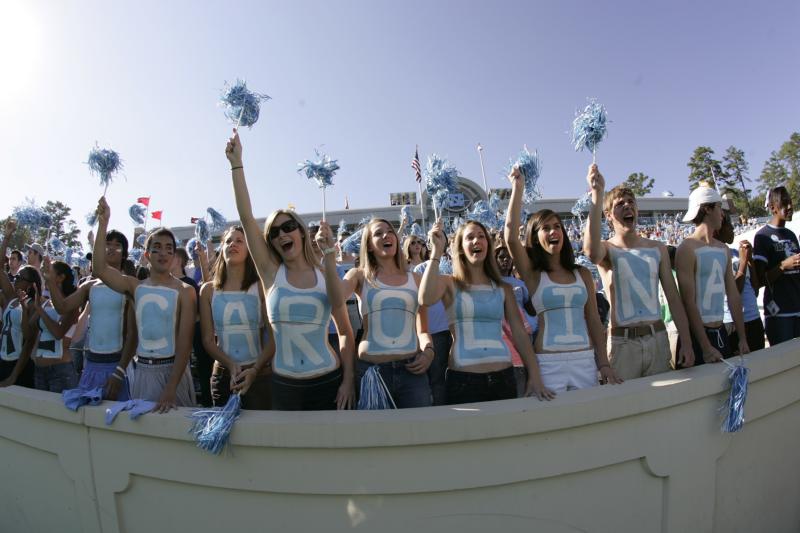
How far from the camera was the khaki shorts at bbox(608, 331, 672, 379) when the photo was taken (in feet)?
10.0

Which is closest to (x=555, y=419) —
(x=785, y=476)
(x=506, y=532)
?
(x=506, y=532)

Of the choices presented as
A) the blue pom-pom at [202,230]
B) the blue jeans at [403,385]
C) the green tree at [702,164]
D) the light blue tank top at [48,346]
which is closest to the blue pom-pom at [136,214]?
the blue pom-pom at [202,230]

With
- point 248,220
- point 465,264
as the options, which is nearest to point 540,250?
point 465,264

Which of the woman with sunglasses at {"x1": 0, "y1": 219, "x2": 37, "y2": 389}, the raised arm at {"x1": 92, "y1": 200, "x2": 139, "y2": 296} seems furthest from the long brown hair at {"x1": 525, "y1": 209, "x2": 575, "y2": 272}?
the woman with sunglasses at {"x1": 0, "y1": 219, "x2": 37, "y2": 389}

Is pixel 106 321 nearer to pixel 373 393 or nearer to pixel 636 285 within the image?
pixel 373 393

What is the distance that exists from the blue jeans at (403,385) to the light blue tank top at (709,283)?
211cm

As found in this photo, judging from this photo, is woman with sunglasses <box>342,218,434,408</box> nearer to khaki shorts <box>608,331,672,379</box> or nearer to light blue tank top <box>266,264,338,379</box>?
light blue tank top <box>266,264,338,379</box>

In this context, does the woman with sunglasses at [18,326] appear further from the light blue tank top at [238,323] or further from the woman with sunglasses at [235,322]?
the light blue tank top at [238,323]

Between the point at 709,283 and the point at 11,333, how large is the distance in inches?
253

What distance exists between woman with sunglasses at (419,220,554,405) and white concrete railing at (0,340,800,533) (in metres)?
0.69

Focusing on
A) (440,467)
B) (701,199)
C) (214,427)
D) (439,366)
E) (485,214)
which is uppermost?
(485,214)

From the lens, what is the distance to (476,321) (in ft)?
9.37

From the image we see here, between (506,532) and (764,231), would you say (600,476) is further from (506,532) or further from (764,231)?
(764,231)

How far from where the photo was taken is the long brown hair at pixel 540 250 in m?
3.10
